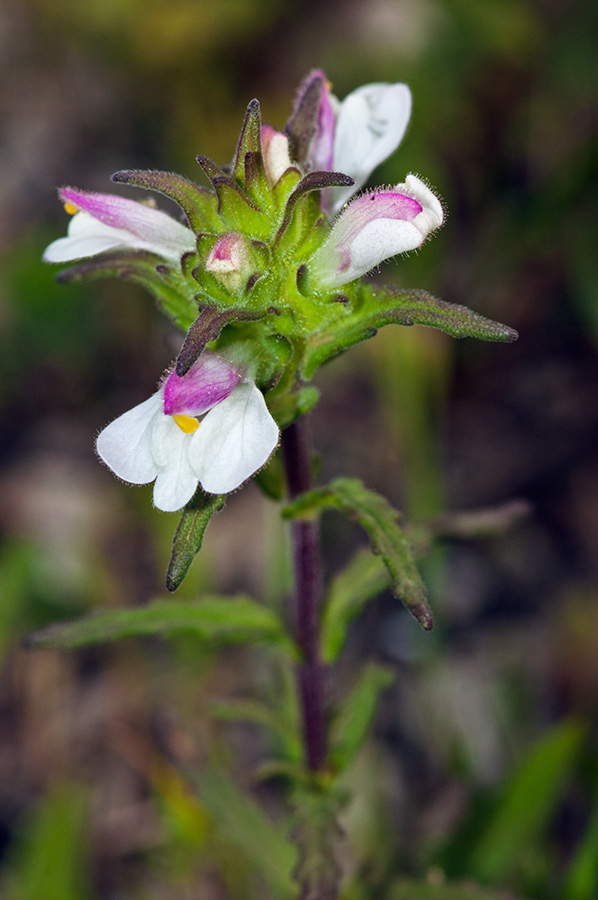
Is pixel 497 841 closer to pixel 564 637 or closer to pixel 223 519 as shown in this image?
pixel 564 637

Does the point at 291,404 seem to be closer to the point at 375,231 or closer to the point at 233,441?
the point at 233,441

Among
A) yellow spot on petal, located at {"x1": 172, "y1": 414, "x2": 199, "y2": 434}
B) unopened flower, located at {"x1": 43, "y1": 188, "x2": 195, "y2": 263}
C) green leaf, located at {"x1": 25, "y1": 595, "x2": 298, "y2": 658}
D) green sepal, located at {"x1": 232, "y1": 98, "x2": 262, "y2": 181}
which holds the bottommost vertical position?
green leaf, located at {"x1": 25, "y1": 595, "x2": 298, "y2": 658}

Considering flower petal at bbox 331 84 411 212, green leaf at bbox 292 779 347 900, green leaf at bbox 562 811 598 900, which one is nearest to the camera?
flower petal at bbox 331 84 411 212

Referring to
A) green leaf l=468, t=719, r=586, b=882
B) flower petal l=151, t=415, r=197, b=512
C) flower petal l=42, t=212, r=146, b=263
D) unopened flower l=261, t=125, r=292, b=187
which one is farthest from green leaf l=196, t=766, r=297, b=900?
unopened flower l=261, t=125, r=292, b=187

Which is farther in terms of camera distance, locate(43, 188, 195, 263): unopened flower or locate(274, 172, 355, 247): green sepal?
locate(43, 188, 195, 263): unopened flower

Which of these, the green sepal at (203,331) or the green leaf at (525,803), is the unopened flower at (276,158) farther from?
the green leaf at (525,803)

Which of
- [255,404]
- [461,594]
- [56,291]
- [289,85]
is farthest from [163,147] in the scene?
[255,404]

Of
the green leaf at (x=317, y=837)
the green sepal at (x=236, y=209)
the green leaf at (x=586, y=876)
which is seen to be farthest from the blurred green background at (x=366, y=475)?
the green sepal at (x=236, y=209)

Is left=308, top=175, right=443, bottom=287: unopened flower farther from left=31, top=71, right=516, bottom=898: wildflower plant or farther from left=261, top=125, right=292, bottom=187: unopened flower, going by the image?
left=261, top=125, right=292, bottom=187: unopened flower
